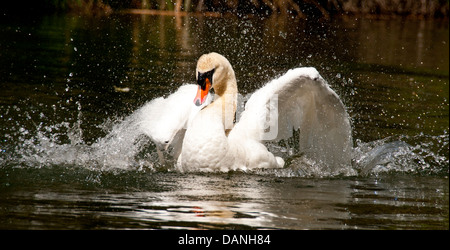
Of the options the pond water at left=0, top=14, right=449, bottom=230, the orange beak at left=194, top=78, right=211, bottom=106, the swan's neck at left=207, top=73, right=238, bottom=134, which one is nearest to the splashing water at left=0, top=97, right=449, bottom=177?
the pond water at left=0, top=14, right=449, bottom=230

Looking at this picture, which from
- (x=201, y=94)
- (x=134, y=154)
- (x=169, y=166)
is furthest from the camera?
(x=134, y=154)

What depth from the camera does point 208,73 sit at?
6699mm

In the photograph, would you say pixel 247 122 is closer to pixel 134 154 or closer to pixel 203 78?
pixel 203 78

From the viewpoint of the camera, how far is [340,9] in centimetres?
2553

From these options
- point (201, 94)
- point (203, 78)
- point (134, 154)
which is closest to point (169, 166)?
point (134, 154)

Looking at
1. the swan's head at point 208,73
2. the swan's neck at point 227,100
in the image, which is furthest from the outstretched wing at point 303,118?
the swan's head at point 208,73

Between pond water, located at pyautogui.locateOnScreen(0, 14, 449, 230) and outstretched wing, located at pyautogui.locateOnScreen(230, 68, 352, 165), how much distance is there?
0.90ft

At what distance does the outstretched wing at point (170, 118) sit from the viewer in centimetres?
689

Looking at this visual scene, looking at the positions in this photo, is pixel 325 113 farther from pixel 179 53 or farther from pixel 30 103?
pixel 179 53

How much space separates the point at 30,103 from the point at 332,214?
5071 mm

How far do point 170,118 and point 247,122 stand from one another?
811 millimetres

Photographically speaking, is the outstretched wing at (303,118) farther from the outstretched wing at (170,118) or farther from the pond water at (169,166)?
the outstretched wing at (170,118)
